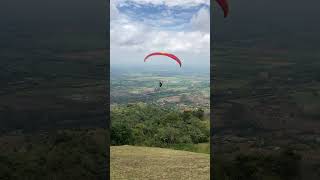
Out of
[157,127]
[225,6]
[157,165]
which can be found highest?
[225,6]

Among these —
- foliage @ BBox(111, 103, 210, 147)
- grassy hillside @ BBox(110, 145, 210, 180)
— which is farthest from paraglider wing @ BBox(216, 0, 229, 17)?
foliage @ BBox(111, 103, 210, 147)

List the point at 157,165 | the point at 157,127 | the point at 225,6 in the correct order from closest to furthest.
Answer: the point at 225,6
the point at 157,165
the point at 157,127

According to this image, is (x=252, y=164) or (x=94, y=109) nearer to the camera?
(x=94, y=109)

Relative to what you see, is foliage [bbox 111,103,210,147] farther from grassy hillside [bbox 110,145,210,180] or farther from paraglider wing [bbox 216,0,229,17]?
paraglider wing [bbox 216,0,229,17]

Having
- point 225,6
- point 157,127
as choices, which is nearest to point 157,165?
point 225,6

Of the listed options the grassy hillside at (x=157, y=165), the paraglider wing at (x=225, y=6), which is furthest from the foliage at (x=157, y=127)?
the paraglider wing at (x=225, y=6)

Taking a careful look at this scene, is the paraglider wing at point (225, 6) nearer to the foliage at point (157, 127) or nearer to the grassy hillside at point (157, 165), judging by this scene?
the grassy hillside at point (157, 165)

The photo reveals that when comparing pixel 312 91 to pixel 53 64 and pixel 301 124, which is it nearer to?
pixel 301 124

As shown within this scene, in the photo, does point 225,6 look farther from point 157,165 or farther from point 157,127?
point 157,127

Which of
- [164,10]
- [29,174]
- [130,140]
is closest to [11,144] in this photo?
[29,174]
